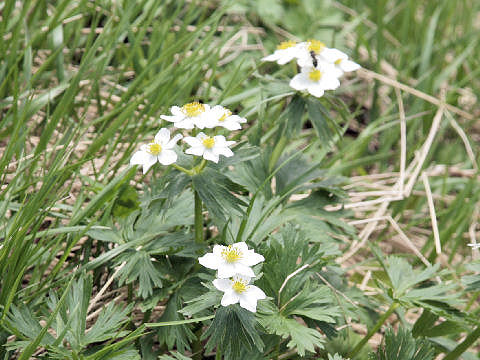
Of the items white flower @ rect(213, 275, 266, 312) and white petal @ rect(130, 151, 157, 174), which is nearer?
white flower @ rect(213, 275, 266, 312)

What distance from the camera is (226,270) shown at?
4.18 ft

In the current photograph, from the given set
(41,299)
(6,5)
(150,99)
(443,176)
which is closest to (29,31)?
(6,5)

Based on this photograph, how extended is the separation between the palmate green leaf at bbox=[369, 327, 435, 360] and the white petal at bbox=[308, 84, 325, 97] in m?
0.66

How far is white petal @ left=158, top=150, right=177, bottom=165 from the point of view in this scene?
1375 mm

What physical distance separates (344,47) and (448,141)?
0.74 metres

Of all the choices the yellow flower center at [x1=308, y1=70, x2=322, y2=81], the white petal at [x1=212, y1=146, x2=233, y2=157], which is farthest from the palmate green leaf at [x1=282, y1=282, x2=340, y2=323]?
the yellow flower center at [x1=308, y1=70, x2=322, y2=81]

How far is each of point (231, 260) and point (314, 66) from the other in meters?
0.69

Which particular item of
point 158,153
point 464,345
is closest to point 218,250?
point 158,153

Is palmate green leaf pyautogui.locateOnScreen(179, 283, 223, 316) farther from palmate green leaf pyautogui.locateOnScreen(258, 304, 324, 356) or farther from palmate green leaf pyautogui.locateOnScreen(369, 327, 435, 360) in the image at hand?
palmate green leaf pyautogui.locateOnScreen(369, 327, 435, 360)

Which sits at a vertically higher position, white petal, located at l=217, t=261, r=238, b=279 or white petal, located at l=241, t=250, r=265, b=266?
white petal, located at l=241, t=250, r=265, b=266

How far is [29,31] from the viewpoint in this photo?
238 centimetres

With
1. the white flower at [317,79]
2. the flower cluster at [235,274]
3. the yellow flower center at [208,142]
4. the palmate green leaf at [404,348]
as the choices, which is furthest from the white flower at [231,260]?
the white flower at [317,79]

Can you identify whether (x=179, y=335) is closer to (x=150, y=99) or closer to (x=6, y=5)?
(x=150, y=99)

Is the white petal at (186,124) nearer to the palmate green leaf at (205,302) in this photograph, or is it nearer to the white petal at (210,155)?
the white petal at (210,155)
